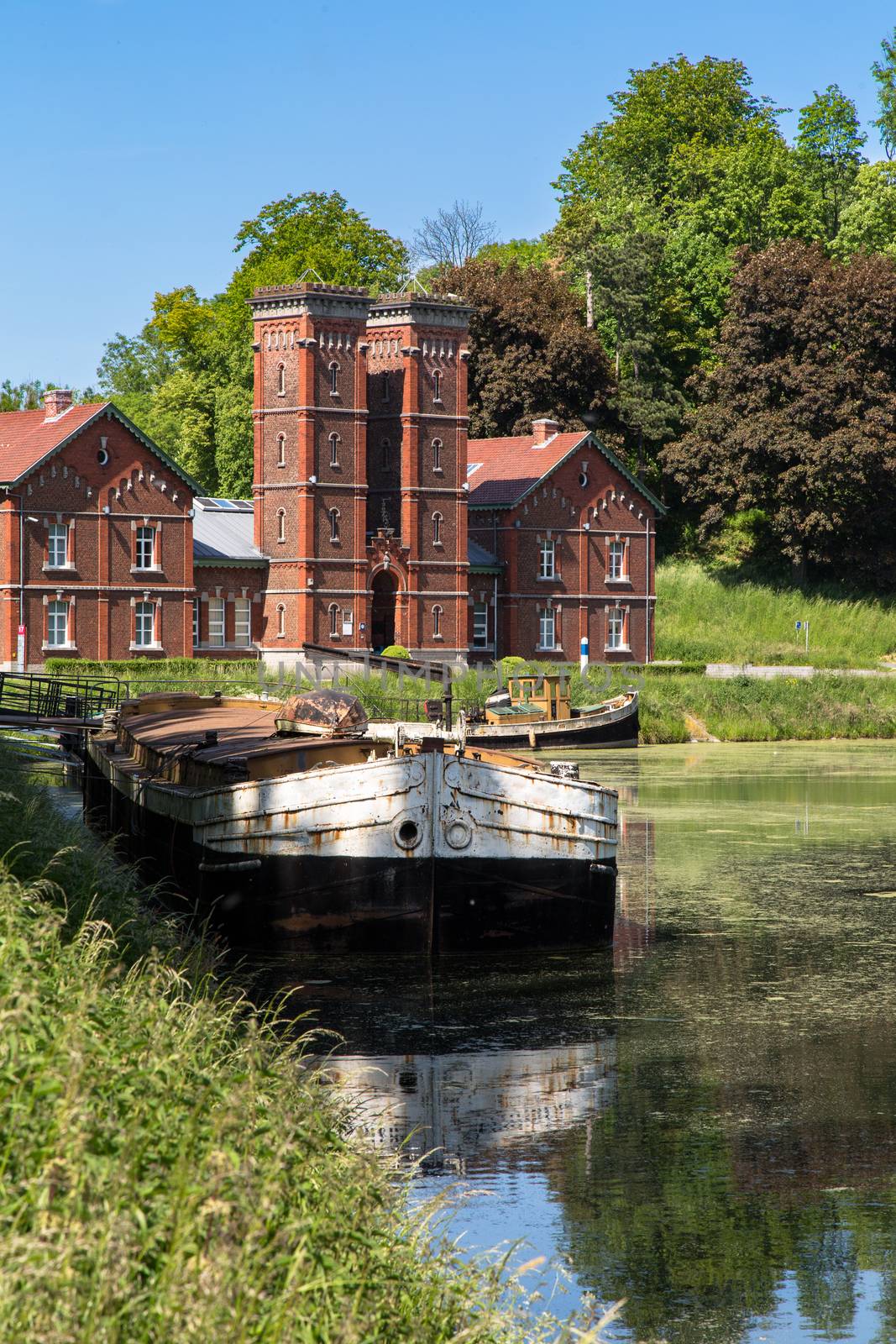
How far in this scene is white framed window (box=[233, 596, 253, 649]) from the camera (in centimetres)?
6359

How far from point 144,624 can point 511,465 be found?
58.9ft

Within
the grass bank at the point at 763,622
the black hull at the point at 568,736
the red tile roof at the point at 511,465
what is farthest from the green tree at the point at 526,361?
the black hull at the point at 568,736

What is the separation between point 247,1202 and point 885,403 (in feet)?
224

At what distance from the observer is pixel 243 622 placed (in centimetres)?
6388

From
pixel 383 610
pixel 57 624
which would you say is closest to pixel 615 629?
pixel 383 610

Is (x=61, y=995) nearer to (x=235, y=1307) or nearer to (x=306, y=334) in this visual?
(x=235, y=1307)

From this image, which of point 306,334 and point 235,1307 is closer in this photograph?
point 235,1307

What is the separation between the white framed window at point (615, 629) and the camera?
70.9 m

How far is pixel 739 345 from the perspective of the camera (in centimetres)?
7388

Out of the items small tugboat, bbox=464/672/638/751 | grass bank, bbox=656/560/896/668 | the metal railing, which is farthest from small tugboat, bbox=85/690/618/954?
grass bank, bbox=656/560/896/668

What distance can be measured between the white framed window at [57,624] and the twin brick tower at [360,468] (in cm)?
818

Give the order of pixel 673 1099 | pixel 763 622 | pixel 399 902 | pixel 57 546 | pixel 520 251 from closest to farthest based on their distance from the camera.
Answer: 1. pixel 673 1099
2. pixel 399 902
3. pixel 57 546
4. pixel 763 622
5. pixel 520 251

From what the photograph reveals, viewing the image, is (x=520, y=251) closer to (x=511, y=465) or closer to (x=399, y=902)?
(x=511, y=465)

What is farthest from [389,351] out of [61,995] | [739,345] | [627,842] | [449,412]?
[61,995]
